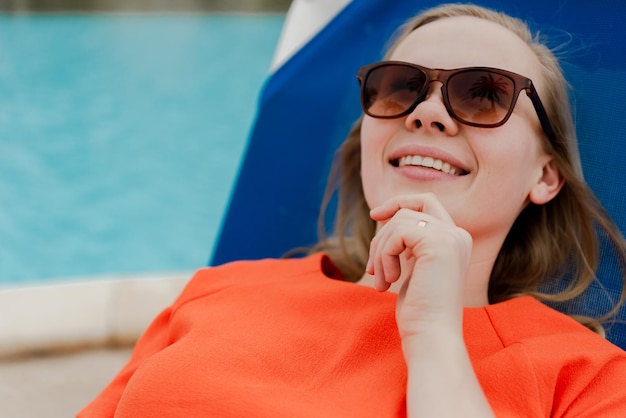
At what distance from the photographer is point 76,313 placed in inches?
94.3

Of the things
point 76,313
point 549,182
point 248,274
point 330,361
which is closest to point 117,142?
point 76,313

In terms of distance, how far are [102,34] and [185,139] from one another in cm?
414

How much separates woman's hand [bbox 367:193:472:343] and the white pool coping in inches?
51.9

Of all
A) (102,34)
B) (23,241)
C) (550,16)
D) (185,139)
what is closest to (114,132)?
(185,139)

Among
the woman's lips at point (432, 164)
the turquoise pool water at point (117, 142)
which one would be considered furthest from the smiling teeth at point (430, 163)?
the turquoise pool water at point (117, 142)

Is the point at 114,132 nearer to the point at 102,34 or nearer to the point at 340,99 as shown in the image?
the point at 102,34

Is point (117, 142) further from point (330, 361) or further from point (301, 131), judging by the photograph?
point (330, 361)

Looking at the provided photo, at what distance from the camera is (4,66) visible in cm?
829

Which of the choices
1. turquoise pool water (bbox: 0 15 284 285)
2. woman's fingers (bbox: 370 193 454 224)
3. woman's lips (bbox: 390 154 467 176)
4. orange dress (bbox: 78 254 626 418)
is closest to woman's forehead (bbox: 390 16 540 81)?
woman's lips (bbox: 390 154 467 176)

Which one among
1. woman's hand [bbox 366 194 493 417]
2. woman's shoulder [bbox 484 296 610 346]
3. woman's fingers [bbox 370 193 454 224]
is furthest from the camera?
woman's shoulder [bbox 484 296 610 346]

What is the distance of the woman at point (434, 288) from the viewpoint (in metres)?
1.29

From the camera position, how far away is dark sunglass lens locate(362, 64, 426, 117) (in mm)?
1583

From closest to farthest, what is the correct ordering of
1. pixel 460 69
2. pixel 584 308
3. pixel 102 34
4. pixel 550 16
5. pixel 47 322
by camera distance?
pixel 460 69 < pixel 584 308 < pixel 550 16 < pixel 47 322 < pixel 102 34

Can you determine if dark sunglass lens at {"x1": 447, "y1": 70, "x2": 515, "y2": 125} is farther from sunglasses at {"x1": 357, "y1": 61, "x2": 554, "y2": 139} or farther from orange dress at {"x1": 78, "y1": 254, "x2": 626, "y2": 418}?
orange dress at {"x1": 78, "y1": 254, "x2": 626, "y2": 418}
